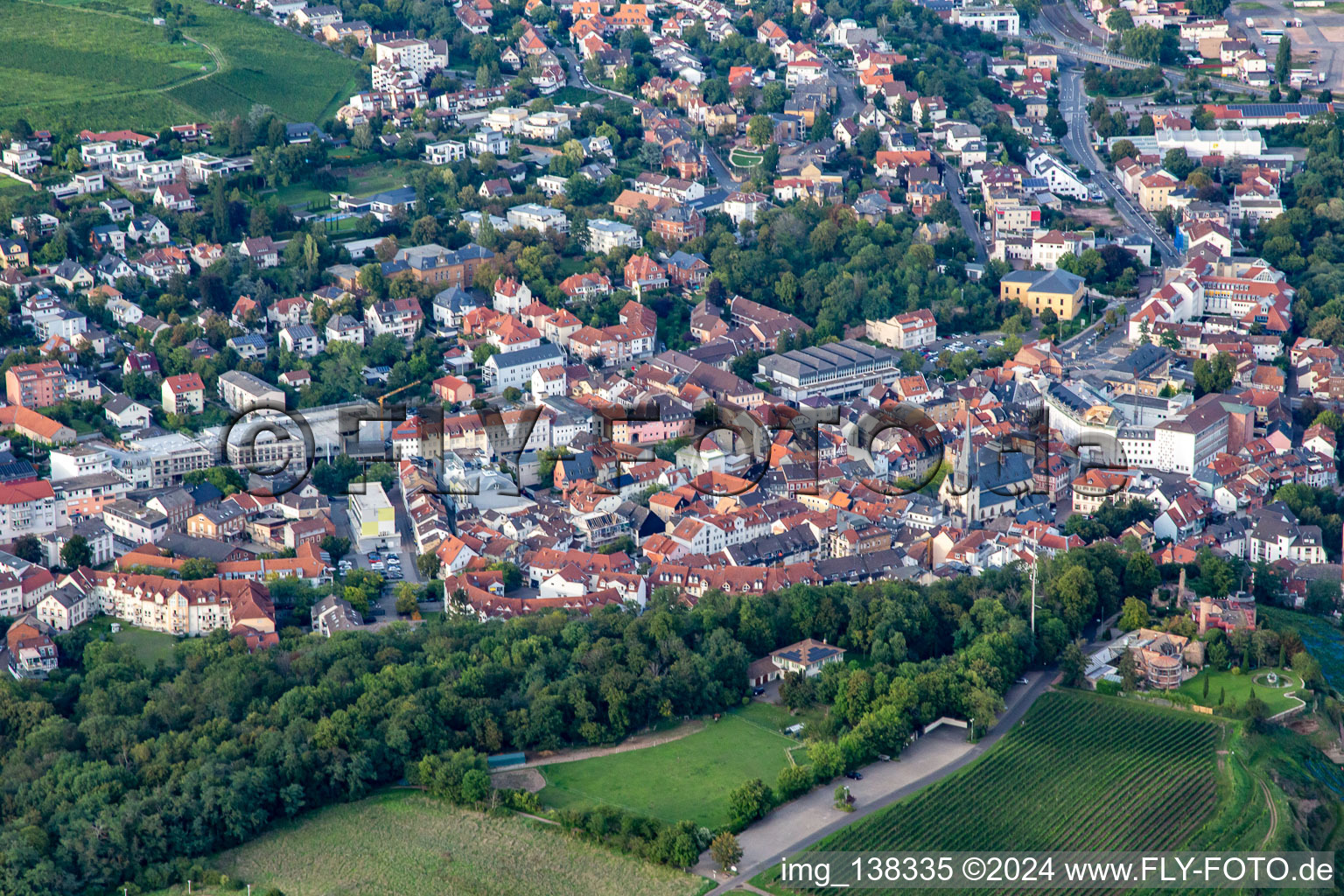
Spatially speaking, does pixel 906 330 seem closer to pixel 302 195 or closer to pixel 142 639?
pixel 302 195

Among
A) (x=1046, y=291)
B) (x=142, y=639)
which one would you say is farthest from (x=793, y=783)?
(x=1046, y=291)

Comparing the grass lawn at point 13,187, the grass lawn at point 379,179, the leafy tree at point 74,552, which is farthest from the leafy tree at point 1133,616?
the grass lawn at point 13,187

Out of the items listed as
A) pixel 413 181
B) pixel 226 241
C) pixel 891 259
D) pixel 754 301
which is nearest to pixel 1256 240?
pixel 891 259

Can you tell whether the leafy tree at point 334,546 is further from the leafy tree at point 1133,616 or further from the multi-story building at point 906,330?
the multi-story building at point 906,330

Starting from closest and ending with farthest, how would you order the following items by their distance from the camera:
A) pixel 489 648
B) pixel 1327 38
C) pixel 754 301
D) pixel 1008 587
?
1. pixel 489 648
2. pixel 1008 587
3. pixel 754 301
4. pixel 1327 38

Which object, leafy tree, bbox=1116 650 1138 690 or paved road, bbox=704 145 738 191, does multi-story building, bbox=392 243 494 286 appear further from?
leafy tree, bbox=1116 650 1138 690

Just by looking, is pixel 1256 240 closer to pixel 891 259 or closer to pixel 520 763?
pixel 891 259

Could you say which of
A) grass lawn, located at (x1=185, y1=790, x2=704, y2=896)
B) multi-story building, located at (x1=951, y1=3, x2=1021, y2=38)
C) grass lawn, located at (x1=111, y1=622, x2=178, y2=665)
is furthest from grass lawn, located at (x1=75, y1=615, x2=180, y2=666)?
multi-story building, located at (x1=951, y1=3, x2=1021, y2=38)
